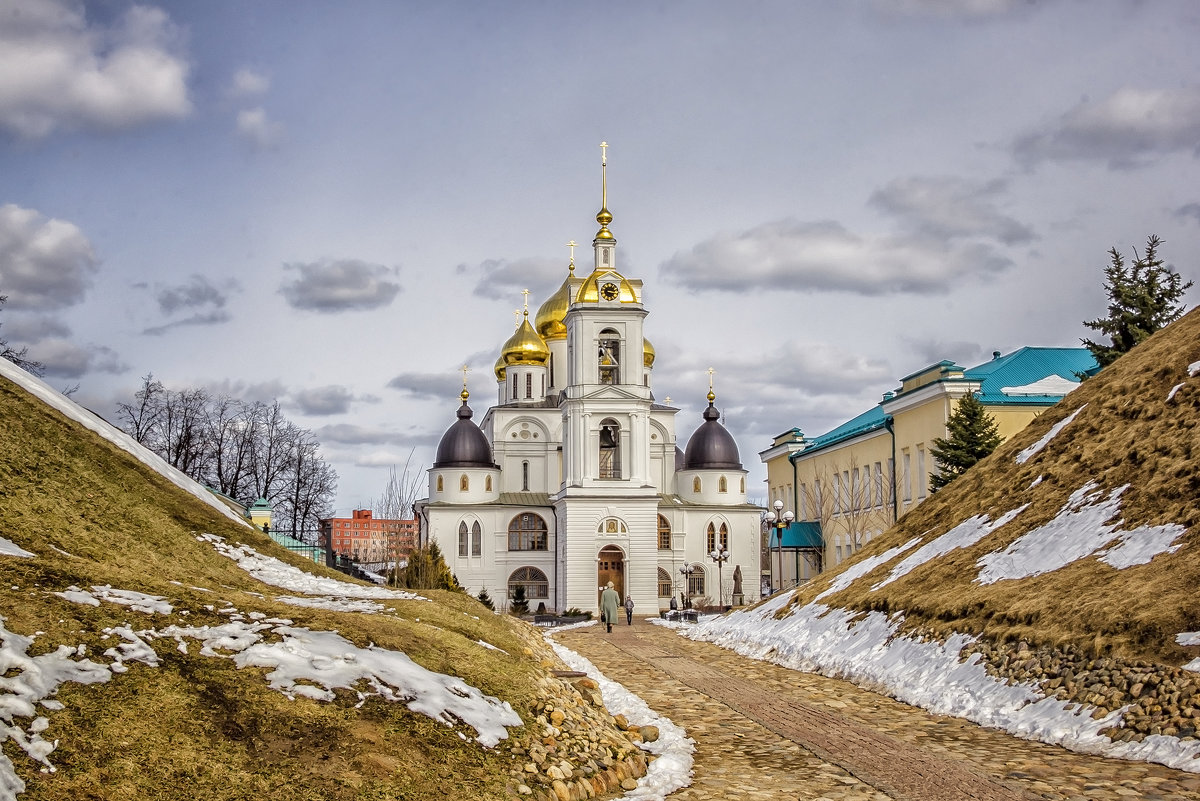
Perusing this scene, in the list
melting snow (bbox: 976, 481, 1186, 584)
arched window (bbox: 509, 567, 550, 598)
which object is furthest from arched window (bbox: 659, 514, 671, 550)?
melting snow (bbox: 976, 481, 1186, 584)

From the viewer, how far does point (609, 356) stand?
51062 mm

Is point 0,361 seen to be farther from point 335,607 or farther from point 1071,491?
point 1071,491

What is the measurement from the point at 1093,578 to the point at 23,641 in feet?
36.2

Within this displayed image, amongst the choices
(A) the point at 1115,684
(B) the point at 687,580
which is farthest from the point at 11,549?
(B) the point at 687,580

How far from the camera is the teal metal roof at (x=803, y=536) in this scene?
157 ft

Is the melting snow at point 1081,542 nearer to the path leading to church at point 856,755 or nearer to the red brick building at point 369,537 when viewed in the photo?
the path leading to church at point 856,755

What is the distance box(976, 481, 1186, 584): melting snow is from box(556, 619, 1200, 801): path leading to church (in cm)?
279

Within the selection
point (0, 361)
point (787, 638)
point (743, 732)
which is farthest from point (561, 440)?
point (743, 732)

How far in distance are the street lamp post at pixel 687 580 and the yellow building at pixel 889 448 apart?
405 centimetres

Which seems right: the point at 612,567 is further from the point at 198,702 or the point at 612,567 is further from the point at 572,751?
the point at 198,702

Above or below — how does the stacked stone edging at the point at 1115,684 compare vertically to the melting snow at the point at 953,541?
below

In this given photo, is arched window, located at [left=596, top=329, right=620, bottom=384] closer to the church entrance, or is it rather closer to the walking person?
the church entrance

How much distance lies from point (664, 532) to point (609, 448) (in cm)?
592

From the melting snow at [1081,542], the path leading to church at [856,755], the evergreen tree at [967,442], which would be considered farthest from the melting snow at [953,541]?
the evergreen tree at [967,442]
